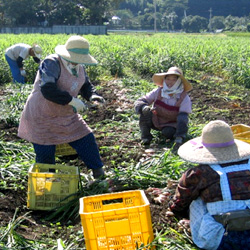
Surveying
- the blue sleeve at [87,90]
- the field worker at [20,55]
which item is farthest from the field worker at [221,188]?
the field worker at [20,55]

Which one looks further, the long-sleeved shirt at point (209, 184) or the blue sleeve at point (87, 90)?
the blue sleeve at point (87, 90)

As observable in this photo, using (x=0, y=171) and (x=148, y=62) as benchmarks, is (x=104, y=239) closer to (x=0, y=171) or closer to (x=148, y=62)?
(x=0, y=171)

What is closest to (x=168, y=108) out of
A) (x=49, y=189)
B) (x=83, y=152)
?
(x=83, y=152)

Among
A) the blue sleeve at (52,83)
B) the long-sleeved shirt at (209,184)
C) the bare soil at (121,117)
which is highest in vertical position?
the blue sleeve at (52,83)

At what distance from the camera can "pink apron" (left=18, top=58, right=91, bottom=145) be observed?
409 centimetres

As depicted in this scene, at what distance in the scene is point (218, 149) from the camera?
112 inches

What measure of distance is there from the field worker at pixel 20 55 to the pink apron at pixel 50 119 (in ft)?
20.8

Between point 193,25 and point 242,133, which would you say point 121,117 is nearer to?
point 242,133

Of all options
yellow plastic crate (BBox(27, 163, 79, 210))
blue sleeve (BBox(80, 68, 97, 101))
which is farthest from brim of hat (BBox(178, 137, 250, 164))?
blue sleeve (BBox(80, 68, 97, 101))

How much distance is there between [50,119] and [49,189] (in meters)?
0.65

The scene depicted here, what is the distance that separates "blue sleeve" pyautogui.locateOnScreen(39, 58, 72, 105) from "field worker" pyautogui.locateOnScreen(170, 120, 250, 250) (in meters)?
1.41

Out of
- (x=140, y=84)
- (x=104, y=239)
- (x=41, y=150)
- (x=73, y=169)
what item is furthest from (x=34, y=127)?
(x=140, y=84)

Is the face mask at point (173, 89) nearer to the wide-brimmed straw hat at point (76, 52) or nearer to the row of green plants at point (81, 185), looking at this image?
the row of green plants at point (81, 185)

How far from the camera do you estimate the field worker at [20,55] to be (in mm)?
10250
